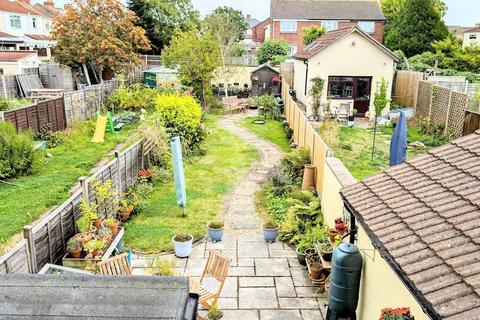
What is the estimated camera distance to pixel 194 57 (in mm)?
24531

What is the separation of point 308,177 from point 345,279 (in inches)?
240

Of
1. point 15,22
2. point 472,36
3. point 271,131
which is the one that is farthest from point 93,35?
point 472,36

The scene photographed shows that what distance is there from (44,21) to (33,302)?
57.0 metres

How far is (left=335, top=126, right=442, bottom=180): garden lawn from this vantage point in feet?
45.2

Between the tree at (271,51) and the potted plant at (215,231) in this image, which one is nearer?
the potted plant at (215,231)

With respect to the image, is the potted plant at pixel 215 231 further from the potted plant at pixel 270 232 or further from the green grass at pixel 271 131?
the green grass at pixel 271 131

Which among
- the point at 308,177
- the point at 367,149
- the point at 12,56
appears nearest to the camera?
the point at 308,177

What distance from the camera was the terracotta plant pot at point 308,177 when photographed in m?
11.7

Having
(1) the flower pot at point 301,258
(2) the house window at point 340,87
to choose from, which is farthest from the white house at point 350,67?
(1) the flower pot at point 301,258

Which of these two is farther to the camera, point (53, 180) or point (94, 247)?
point (53, 180)

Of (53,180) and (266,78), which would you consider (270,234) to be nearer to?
(53,180)

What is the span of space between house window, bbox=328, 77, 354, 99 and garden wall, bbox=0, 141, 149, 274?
14816mm

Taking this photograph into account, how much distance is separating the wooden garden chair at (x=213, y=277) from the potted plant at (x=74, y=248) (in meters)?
2.14

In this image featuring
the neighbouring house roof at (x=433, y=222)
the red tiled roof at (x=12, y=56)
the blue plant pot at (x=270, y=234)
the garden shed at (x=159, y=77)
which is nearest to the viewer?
the neighbouring house roof at (x=433, y=222)
